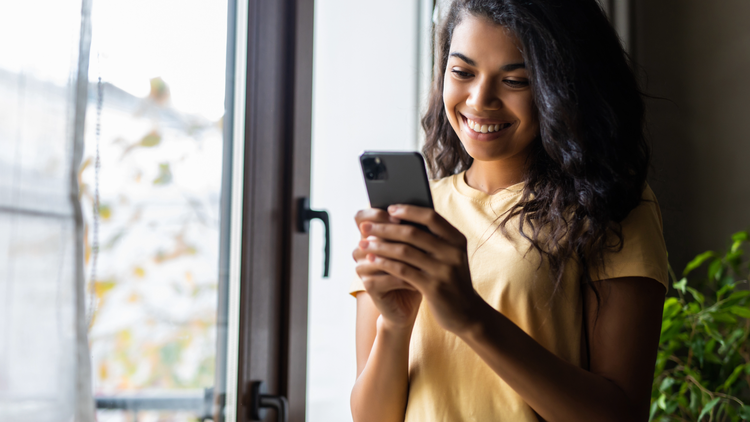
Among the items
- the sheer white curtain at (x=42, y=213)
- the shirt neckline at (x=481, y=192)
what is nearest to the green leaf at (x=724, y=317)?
the shirt neckline at (x=481, y=192)

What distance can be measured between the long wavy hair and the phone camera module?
0.24 meters

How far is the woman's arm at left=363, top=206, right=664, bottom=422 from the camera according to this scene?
57cm

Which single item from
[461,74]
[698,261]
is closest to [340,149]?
[461,74]

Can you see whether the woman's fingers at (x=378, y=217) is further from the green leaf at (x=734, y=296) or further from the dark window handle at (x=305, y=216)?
the green leaf at (x=734, y=296)

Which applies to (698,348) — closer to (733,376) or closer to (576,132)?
(733,376)

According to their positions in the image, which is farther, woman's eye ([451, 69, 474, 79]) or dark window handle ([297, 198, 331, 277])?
dark window handle ([297, 198, 331, 277])

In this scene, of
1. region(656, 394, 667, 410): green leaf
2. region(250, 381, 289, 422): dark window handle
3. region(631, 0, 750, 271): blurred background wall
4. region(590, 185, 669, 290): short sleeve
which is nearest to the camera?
region(590, 185, 669, 290): short sleeve

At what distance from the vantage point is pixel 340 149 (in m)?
1.30

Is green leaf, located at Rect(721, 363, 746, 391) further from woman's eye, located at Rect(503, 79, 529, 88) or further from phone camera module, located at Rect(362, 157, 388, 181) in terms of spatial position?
phone camera module, located at Rect(362, 157, 388, 181)

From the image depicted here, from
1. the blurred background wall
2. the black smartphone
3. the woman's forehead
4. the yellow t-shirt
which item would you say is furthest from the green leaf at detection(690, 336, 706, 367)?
the black smartphone

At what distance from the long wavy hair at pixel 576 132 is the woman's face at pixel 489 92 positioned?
0.05ft

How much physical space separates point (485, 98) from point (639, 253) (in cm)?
28

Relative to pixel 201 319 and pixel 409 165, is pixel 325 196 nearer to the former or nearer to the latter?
pixel 201 319

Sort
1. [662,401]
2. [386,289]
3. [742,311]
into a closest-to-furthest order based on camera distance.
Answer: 1. [386,289]
2. [742,311]
3. [662,401]
